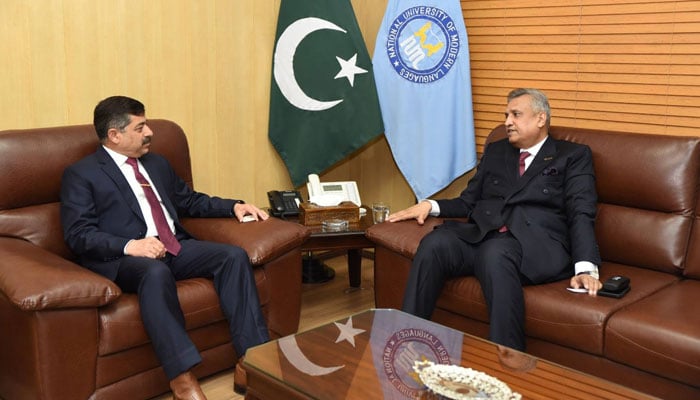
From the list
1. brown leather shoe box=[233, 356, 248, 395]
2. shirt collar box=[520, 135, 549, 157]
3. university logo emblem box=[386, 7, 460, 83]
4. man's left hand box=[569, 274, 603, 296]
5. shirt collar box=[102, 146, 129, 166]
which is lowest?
brown leather shoe box=[233, 356, 248, 395]

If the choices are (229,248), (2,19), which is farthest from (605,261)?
(2,19)

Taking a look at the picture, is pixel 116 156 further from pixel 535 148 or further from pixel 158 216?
pixel 535 148

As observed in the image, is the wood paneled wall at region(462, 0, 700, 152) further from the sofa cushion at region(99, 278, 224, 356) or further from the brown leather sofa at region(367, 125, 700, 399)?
the sofa cushion at region(99, 278, 224, 356)

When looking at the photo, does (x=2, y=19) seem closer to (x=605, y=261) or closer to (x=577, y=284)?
(x=577, y=284)

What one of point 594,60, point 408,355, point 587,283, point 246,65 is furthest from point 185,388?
point 594,60

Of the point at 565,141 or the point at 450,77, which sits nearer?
the point at 565,141

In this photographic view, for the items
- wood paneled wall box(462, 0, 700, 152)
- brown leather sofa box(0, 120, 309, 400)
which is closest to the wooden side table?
brown leather sofa box(0, 120, 309, 400)

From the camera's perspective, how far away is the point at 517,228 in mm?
3061

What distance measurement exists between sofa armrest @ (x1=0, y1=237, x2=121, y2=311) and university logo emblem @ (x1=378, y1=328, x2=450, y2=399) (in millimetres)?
963

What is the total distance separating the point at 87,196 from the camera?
2.82 metres

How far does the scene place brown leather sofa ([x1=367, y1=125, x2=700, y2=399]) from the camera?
245cm

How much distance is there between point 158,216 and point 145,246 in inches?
10.1

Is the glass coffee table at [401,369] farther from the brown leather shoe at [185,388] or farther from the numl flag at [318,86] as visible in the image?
the numl flag at [318,86]

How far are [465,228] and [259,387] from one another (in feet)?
4.50
